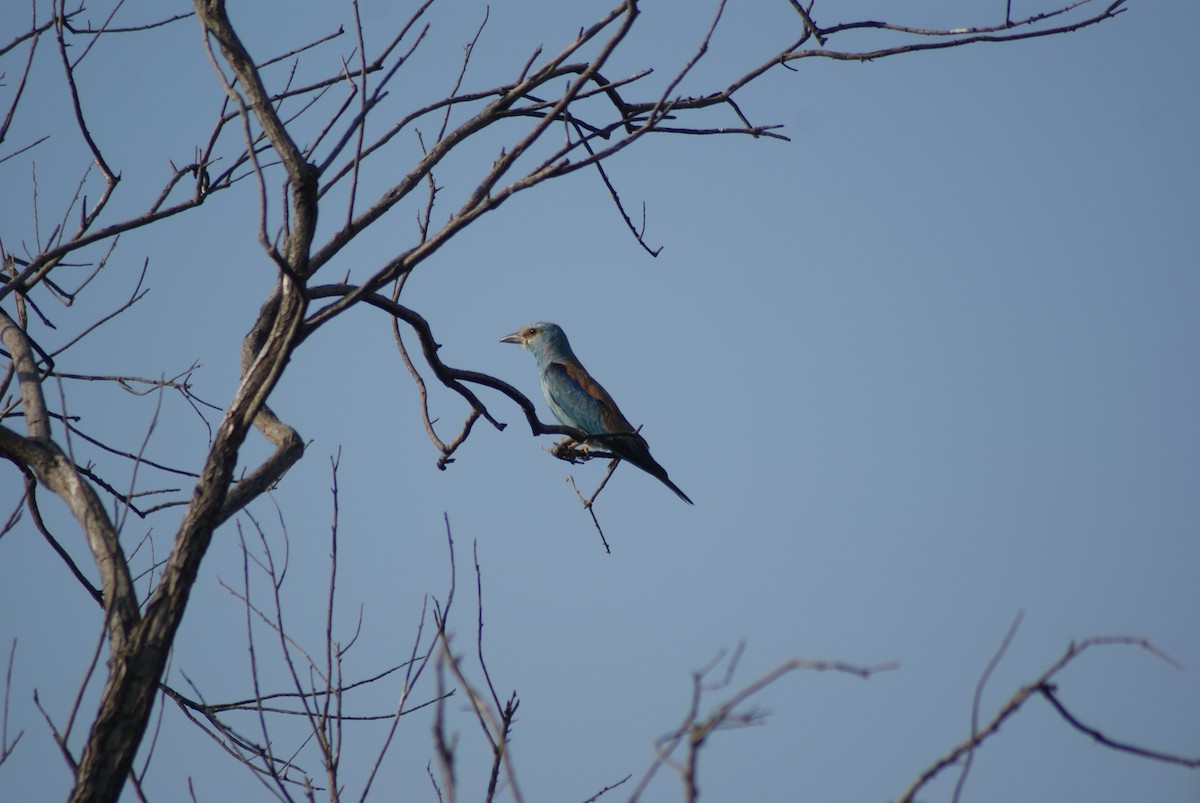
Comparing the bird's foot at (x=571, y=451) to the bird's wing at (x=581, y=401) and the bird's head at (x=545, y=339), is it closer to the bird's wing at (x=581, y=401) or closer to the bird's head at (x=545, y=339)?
the bird's wing at (x=581, y=401)

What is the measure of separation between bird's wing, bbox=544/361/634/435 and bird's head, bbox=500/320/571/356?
1.00 feet

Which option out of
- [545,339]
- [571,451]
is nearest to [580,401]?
[545,339]

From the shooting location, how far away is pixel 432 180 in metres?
4.73

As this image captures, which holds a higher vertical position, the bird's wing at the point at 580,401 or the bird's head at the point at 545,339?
the bird's head at the point at 545,339

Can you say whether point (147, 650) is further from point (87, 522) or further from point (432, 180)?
point (432, 180)

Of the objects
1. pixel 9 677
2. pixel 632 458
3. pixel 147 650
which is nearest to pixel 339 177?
pixel 147 650

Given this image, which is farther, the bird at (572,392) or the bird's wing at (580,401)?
the bird's wing at (580,401)

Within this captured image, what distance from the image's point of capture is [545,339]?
982cm

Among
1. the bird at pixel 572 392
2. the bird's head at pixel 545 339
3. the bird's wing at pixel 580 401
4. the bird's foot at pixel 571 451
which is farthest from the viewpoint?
the bird's head at pixel 545 339

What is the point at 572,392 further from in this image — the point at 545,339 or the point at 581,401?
the point at 545,339

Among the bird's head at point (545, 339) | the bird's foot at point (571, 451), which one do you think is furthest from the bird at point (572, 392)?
the bird's foot at point (571, 451)

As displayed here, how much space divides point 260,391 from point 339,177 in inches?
33.4

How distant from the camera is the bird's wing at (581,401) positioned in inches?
358

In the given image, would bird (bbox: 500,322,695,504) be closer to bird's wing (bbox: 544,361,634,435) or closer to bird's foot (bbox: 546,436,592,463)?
bird's wing (bbox: 544,361,634,435)
